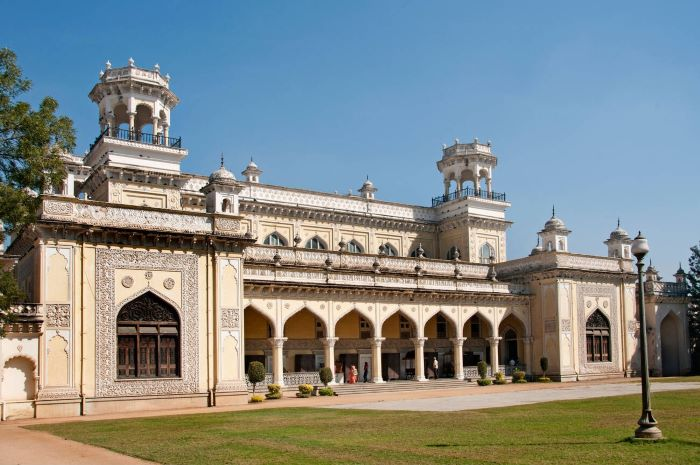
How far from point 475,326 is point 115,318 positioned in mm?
26619

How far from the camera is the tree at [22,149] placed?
19.6 m

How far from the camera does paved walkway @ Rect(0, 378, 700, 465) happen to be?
15.7m

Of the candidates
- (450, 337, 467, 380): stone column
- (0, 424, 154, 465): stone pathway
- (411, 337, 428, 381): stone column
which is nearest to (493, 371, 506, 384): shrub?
(450, 337, 467, 380): stone column

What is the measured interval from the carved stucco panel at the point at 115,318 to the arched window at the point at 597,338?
27.1 meters

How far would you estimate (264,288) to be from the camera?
3631 centimetres

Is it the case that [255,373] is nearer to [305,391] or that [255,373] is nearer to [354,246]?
[305,391]

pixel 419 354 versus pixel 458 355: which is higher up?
pixel 419 354

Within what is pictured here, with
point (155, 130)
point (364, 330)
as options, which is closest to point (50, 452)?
point (155, 130)

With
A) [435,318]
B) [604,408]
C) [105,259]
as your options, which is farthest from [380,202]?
[604,408]

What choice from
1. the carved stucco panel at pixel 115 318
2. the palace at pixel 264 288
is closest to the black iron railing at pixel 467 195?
the palace at pixel 264 288

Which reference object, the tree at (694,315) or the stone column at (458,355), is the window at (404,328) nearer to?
the stone column at (458,355)

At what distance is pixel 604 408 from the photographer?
24219mm

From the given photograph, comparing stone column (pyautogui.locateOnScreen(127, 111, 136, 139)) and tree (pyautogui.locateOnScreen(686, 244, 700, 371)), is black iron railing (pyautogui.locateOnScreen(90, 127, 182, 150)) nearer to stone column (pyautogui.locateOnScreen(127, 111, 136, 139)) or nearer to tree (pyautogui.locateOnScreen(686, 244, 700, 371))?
stone column (pyautogui.locateOnScreen(127, 111, 136, 139))

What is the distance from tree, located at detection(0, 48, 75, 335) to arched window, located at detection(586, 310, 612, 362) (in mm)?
36328
